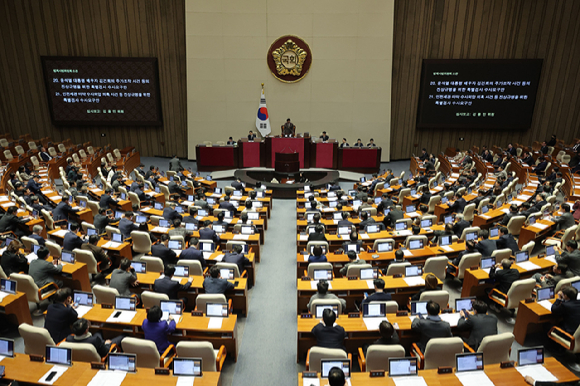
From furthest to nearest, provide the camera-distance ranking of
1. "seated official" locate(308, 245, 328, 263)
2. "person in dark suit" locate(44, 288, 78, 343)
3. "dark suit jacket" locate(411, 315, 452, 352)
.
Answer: "seated official" locate(308, 245, 328, 263) < "person in dark suit" locate(44, 288, 78, 343) < "dark suit jacket" locate(411, 315, 452, 352)

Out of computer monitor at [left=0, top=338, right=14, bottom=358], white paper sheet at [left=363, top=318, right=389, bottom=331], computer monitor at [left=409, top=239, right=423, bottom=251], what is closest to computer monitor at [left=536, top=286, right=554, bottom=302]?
computer monitor at [left=409, top=239, right=423, bottom=251]

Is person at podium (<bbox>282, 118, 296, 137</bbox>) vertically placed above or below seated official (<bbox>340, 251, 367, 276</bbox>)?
above

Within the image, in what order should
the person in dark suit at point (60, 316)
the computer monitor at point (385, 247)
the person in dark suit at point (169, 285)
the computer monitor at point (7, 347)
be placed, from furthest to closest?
the computer monitor at point (385, 247) → the person in dark suit at point (169, 285) → the person in dark suit at point (60, 316) → the computer monitor at point (7, 347)

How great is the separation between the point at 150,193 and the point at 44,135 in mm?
12471

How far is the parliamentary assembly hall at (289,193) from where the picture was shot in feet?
16.1

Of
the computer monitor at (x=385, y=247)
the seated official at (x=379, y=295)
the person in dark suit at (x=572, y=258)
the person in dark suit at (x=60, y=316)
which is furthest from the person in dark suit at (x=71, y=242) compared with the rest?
the person in dark suit at (x=572, y=258)

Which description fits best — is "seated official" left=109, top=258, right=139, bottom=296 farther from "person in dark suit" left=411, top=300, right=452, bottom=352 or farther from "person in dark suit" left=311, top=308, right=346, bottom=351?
"person in dark suit" left=411, top=300, right=452, bottom=352

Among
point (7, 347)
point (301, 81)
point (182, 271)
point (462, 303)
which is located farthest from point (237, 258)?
point (301, 81)

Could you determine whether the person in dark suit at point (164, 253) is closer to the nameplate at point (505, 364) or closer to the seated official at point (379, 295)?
the seated official at point (379, 295)

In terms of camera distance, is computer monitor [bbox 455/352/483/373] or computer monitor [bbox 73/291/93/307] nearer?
computer monitor [bbox 455/352/483/373]

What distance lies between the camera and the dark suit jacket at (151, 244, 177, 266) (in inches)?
286

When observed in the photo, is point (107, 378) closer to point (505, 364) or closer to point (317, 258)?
point (317, 258)

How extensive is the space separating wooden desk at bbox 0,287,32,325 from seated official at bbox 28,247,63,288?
0.61 m

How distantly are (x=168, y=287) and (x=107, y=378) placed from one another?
1.94 meters
